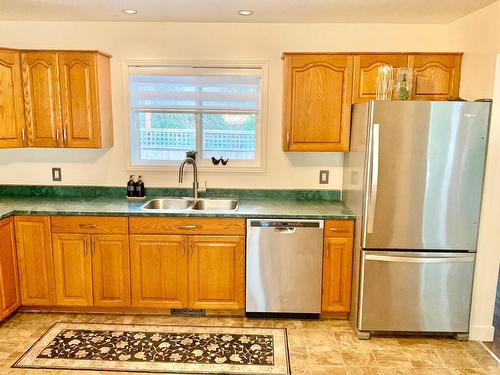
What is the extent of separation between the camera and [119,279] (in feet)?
10.3

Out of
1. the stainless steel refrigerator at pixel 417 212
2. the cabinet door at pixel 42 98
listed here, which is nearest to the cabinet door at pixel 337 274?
the stainless steel refrigerator at pixel 417 212

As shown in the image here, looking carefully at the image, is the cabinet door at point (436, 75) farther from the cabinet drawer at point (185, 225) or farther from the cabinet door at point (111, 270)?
the cabinet door at point (111, 270)

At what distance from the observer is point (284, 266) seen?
10.1 ft

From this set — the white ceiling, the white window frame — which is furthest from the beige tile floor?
the white ceiling

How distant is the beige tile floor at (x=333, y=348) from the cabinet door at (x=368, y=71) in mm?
1853

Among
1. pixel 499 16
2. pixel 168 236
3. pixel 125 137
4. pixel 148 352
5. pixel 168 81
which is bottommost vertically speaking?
pixel 148 352

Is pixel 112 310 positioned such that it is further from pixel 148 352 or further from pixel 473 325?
pixel 473 325

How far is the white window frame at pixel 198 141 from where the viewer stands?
347 centimetres

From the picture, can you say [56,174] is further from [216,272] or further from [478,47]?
[478,47]

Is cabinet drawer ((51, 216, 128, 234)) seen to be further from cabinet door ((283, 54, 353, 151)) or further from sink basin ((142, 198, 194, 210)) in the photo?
cabinet door ((283, 54, 353, 151))

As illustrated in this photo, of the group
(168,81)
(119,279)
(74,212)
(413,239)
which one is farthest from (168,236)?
(413,239)

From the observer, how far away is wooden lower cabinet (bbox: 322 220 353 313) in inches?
120

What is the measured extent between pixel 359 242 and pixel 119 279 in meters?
1.90

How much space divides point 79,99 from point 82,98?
0.09ft
